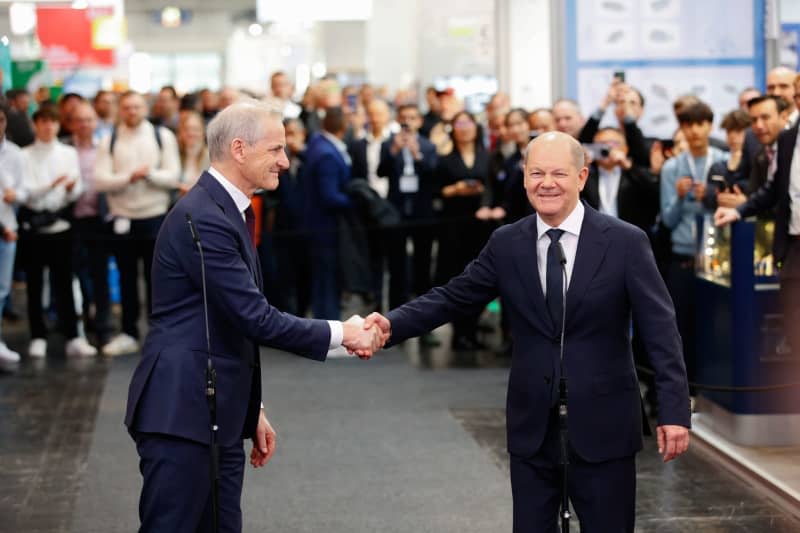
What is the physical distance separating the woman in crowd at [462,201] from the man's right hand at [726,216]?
12.6 feet

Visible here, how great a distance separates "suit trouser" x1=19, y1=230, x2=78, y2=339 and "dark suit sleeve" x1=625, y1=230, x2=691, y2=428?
7.80 m

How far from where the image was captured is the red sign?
2352cm

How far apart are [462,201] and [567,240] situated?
718 cm

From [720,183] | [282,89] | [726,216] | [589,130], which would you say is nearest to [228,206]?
[726,216]

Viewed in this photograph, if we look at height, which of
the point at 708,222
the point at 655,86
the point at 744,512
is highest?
the point at 655,86

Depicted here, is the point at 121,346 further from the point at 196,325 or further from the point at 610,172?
the point at 196,325

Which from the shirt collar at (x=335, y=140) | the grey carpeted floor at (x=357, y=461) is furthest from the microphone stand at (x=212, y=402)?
the shirt collar at (x=335, y=140)

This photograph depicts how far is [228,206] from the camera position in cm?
414

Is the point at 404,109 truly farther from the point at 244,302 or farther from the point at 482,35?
the point at 244,302

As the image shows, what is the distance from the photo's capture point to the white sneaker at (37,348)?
36.8 ft

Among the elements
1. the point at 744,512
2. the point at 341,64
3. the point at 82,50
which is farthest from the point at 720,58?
the point at 341,64

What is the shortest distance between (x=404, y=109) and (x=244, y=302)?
9142mm

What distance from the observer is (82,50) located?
24.0 metres

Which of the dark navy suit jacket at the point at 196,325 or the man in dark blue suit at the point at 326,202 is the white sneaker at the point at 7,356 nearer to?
the man in dark blue suit at the point at 326,202
